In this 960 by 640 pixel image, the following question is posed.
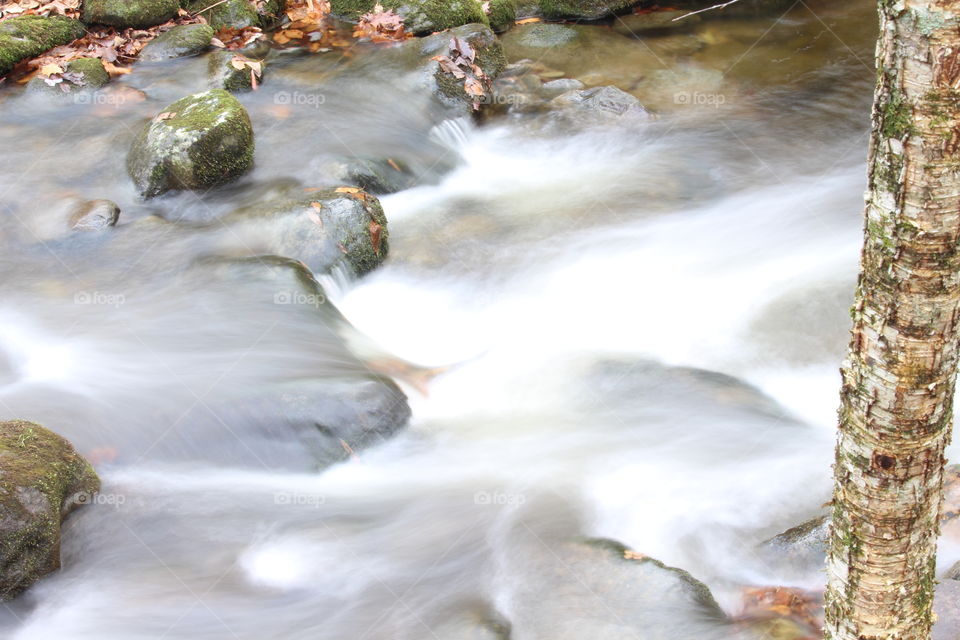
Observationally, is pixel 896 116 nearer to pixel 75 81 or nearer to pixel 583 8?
pixel 75 81

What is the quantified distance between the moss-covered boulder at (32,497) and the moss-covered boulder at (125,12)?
7.05m

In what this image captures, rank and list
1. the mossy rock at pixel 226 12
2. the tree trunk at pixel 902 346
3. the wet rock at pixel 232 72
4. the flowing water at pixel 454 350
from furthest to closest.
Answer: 1. the mossy rock at pixel 226 12
2. the wet rock at pixel 232 72
3. the flowing water at pixel 454 350
4. the tree trunk at pixel 902 346

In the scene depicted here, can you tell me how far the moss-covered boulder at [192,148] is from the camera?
7.65 metres

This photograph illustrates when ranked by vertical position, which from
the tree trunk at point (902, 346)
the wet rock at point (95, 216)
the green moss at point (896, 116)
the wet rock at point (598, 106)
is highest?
the green moss at point (896, 116)

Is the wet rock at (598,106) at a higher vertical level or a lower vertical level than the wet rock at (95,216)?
higher

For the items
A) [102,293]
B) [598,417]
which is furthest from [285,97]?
[598,417]

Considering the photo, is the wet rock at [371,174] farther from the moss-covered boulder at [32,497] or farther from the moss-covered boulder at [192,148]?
the moss-covered boulder at [32,497]

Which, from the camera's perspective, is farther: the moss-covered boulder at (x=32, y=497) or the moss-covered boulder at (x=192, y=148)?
the moss-covered boulder at (x=192, y=148)

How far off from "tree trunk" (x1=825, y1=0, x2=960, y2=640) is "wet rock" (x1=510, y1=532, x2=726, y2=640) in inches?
51.6

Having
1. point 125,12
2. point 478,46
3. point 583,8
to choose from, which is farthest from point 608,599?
point 125,12

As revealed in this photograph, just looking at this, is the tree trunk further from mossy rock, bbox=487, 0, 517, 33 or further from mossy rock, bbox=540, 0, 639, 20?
mossy rock, bbox=540, 0, 639, 20

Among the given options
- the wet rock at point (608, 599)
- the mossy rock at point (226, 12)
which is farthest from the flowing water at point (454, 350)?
the mossy rock at point (226, 12)

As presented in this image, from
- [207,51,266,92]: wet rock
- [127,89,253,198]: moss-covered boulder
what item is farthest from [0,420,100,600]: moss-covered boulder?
[207,51,266,92]: wet rock

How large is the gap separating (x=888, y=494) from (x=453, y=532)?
9.42 feet
